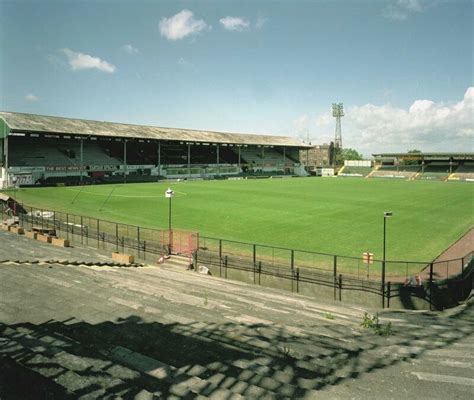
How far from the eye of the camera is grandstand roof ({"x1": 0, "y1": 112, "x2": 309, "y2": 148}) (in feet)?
214

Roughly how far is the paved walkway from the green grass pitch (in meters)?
10.8

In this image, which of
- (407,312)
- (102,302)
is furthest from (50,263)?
(407,312)

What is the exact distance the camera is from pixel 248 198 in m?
51.3

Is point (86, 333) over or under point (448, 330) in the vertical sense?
over

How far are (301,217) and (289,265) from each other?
1609 centimetres

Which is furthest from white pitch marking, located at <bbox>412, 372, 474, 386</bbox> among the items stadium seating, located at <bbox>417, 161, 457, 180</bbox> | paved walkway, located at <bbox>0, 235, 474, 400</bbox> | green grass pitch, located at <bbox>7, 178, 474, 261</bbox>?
stadium seating, located at <bbox>417, 161, 457, 180</bbox>

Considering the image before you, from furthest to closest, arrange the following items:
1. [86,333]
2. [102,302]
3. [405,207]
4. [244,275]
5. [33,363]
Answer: [405,207], [244,275], [102,302], [86,333], [33,363]

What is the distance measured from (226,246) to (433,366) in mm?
17426

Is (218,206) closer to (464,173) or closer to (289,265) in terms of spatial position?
(289,265)

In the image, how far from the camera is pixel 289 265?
20641 mm

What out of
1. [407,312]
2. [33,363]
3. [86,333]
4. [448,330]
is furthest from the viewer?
[407,312]

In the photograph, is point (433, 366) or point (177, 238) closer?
point (433, 366)

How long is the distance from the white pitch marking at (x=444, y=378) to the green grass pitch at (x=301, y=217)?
15.6m

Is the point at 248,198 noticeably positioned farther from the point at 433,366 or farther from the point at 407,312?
the point at 433,366
